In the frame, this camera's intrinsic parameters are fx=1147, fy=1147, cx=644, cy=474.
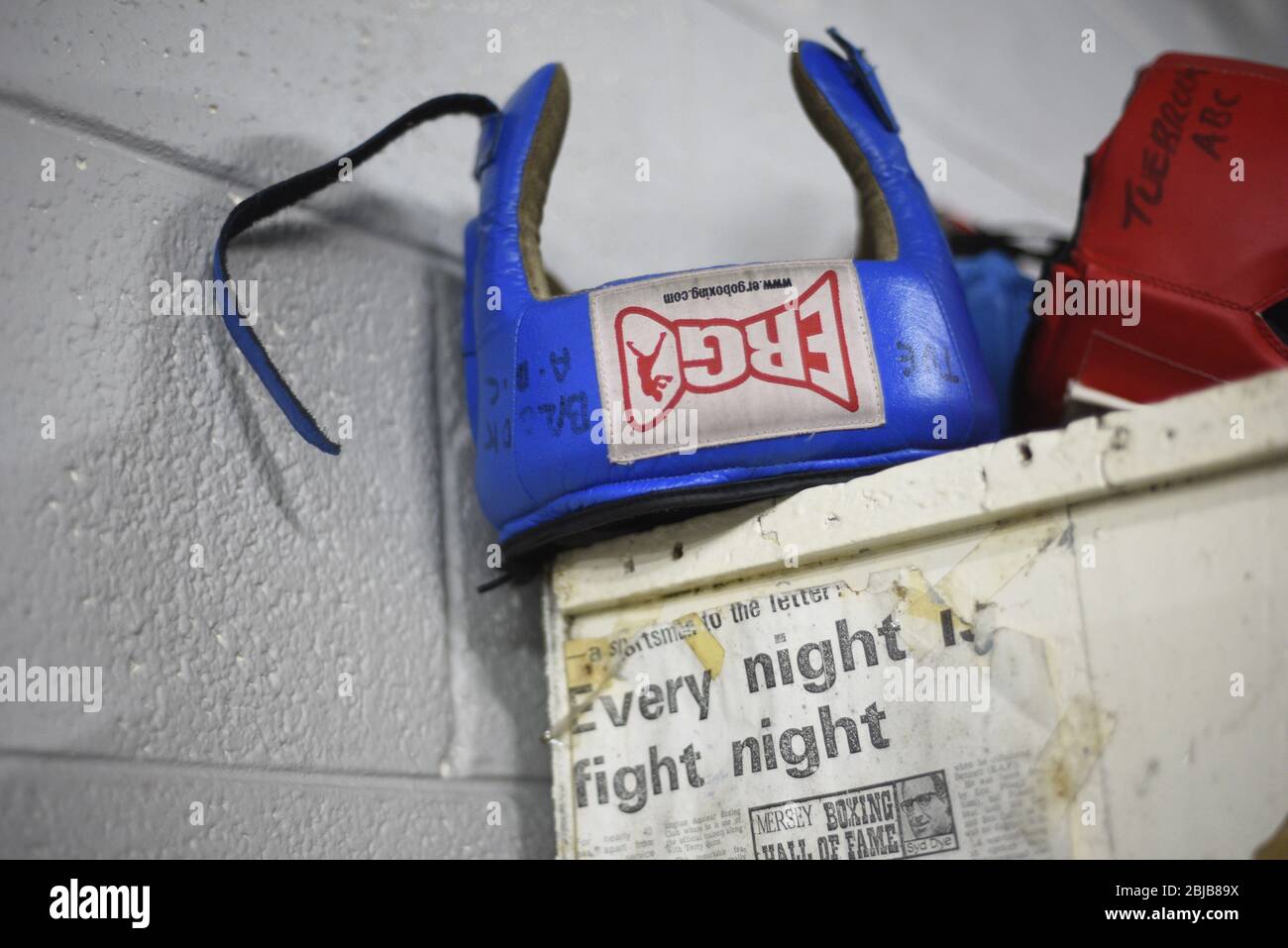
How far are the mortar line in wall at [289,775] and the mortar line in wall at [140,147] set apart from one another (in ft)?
1.12

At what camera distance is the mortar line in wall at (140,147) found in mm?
694

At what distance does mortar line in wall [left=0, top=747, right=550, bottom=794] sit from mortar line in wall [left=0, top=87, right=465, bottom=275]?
341mm

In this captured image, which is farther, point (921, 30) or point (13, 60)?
point (921, 30)

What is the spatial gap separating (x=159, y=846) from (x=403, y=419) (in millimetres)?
342

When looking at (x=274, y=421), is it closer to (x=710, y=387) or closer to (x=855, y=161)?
(x=710, y=387)

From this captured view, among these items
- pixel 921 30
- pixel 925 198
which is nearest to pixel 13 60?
pixel 925 198

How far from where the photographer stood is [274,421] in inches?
30.4

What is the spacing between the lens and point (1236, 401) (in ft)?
1.91

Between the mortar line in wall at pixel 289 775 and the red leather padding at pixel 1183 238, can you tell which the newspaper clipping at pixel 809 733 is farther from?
the red leather padding at pixel 1183 238

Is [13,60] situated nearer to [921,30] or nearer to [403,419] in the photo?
[403,419]

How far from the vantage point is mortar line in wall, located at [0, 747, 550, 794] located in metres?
0.63

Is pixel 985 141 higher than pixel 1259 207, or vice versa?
pixel 985 141

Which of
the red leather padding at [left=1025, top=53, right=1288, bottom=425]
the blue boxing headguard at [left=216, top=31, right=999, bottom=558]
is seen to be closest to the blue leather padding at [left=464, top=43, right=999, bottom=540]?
the blue boxing headguard at [left=216, top=31, right=999, bottom=558]

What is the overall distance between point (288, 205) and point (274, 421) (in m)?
0.15
